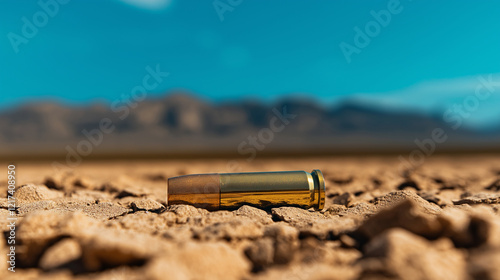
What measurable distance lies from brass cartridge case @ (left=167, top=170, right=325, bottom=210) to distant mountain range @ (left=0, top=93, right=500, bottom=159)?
8287cm

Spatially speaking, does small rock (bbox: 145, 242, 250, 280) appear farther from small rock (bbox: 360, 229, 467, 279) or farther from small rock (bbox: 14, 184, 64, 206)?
small rock (bbox: 14, 184, 64, 206)

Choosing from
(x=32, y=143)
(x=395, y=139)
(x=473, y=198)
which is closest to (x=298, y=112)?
(x=395, y=139)

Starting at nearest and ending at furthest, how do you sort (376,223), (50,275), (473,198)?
(50,275) < (376,223) < (473,198)

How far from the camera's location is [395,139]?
98.9m

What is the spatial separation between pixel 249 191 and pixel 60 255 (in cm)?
178

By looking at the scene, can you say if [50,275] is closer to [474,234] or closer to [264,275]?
[264,275]

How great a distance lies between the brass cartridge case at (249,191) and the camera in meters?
3.56

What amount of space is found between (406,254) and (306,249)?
0.61 meters

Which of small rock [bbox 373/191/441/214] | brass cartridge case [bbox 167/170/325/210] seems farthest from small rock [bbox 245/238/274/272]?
small rock [bbox 373/191/441/214]

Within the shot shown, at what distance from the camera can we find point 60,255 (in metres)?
2.23

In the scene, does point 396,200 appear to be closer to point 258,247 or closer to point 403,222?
point 403,222

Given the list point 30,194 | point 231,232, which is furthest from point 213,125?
point 231,232

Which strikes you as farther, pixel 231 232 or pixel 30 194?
pixel 30 194

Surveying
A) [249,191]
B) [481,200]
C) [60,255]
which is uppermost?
[249,191]
